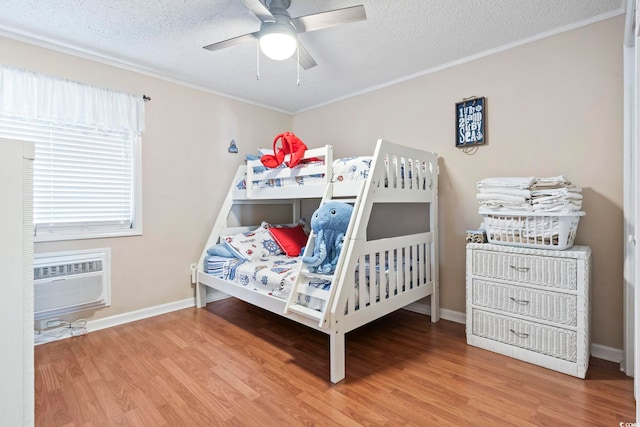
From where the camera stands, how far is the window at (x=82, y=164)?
2.36 metres

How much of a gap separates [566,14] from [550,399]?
7.53 feet

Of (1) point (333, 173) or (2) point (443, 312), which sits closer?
(1) point (333, 173)

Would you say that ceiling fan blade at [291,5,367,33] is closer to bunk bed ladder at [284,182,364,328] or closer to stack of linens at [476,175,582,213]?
bunk bed ladder at [284,182,364,328]

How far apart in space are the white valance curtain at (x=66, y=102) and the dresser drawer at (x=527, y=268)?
299 centimetres

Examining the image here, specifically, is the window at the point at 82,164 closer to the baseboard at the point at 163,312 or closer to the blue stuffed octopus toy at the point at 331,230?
the baseboard at the point at 163,312

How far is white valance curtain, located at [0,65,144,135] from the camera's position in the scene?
2242 millimetres

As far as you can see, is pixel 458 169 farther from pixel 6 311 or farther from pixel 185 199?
pixel 6 311

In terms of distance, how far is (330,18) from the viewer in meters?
1.69

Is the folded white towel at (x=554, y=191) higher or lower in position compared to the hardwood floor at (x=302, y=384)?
higher

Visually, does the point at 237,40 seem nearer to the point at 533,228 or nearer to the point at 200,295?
the point at 533,228

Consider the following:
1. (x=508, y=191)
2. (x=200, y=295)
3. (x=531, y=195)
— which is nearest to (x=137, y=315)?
(x=200, y=295)

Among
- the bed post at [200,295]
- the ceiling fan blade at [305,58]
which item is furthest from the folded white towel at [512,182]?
the bed post at [200,295]

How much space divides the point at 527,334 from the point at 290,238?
2.12m

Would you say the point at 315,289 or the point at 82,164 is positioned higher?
the point at 82,164
